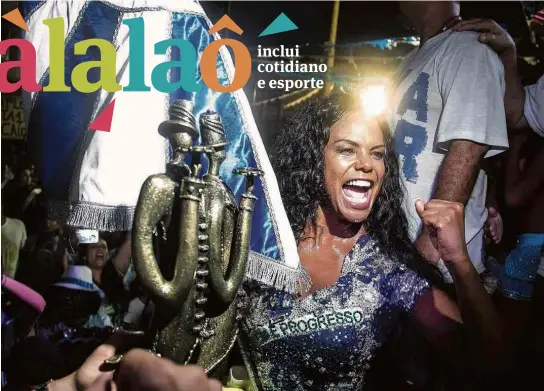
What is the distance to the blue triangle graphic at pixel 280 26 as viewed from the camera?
4.82ft

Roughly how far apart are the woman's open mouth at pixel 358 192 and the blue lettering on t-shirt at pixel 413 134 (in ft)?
0.62

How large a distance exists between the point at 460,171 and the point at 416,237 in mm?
218

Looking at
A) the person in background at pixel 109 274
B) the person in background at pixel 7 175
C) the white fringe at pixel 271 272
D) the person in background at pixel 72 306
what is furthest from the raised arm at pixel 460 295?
the person in background at pixel 7 175

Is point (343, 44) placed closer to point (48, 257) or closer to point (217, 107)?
point (217, 107)

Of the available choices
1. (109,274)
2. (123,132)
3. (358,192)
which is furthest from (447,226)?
(109,274)

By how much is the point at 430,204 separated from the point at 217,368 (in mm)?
529

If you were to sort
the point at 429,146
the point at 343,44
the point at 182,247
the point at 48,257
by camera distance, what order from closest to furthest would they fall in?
the point at 182,247
the point at 429,146
the point at 343,44
the point at 48,257

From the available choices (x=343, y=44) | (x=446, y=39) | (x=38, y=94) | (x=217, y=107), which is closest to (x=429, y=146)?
(x=446, y=39)

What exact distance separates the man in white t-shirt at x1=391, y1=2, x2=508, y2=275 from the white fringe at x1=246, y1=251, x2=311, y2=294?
375 millimetres

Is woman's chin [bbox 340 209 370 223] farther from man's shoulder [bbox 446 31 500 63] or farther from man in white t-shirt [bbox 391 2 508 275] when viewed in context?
man's shoulder [bbox 446 31 500 63]

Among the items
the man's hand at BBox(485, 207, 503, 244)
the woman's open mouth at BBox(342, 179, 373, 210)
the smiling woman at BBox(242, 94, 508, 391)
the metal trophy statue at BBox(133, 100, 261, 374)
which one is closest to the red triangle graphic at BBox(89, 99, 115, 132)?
the metal trophy statue at BBox(133, 100, 261, 374)

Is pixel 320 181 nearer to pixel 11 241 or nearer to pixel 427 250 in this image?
pixel 427 250

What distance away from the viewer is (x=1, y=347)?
177 cm

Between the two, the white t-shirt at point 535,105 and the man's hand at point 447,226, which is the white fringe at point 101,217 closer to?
the man's hand at point 447,226
